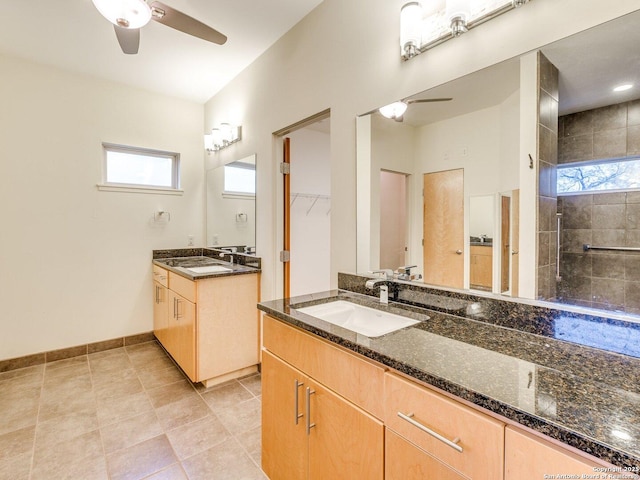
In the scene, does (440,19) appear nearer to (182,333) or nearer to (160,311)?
(182,333)

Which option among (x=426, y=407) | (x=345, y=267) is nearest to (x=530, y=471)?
(x=426, y=407)

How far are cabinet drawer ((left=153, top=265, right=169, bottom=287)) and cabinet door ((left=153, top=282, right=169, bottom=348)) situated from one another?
1.5 inches

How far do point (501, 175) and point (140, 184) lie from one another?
3.36 m

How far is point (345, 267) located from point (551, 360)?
1127mm

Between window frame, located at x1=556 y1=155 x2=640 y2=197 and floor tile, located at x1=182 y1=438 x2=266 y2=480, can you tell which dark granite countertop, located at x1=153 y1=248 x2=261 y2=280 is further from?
window frame, located at x1=556 y1=155 x2=640 y2=197

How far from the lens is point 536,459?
0.63 m

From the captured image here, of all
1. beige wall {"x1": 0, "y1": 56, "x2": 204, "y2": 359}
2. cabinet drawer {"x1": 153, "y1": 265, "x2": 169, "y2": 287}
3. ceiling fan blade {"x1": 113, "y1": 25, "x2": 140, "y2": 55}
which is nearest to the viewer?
ceiling fan blade {"x1": 113, "y1": 25, "x2": 140, "y2": 55}

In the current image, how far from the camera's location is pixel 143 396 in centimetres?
230

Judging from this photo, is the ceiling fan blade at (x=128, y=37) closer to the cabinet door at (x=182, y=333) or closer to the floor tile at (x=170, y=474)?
the cabinet door at (x=182, y=333)

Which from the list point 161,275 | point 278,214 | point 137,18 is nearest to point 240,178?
point 278,214

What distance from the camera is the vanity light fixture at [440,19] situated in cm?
118

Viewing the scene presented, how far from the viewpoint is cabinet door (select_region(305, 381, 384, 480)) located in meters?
0.98

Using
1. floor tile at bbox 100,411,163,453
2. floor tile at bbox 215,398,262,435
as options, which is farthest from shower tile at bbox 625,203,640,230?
floor tile at bbox 100,411,163,453

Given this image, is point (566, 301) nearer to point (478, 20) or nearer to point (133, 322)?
point (478, 20)
